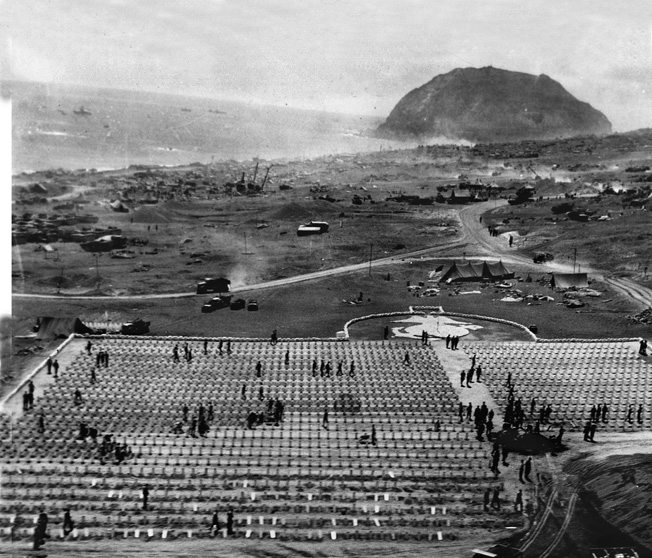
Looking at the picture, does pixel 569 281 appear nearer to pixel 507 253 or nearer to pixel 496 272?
pixel 496 272

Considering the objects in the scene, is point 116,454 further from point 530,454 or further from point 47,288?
point 47,288

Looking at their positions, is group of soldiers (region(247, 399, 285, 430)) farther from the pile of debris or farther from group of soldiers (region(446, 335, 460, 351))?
the pile of debris

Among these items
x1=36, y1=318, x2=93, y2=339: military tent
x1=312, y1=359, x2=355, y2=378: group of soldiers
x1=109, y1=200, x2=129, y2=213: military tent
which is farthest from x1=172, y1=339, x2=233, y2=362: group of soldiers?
x1=109, y1=200, x2=129, y2=213: military tent

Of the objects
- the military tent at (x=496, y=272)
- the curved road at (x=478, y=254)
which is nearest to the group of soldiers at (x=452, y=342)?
the curved road at (x=478, y=254)

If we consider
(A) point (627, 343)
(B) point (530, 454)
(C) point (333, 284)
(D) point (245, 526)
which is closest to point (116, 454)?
(D) point (245, 526)

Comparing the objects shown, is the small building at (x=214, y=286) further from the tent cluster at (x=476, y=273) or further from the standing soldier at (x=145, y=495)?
the standing soldier at (x=145, y=495)

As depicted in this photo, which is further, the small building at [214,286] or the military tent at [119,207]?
the military tent at [119,207]
